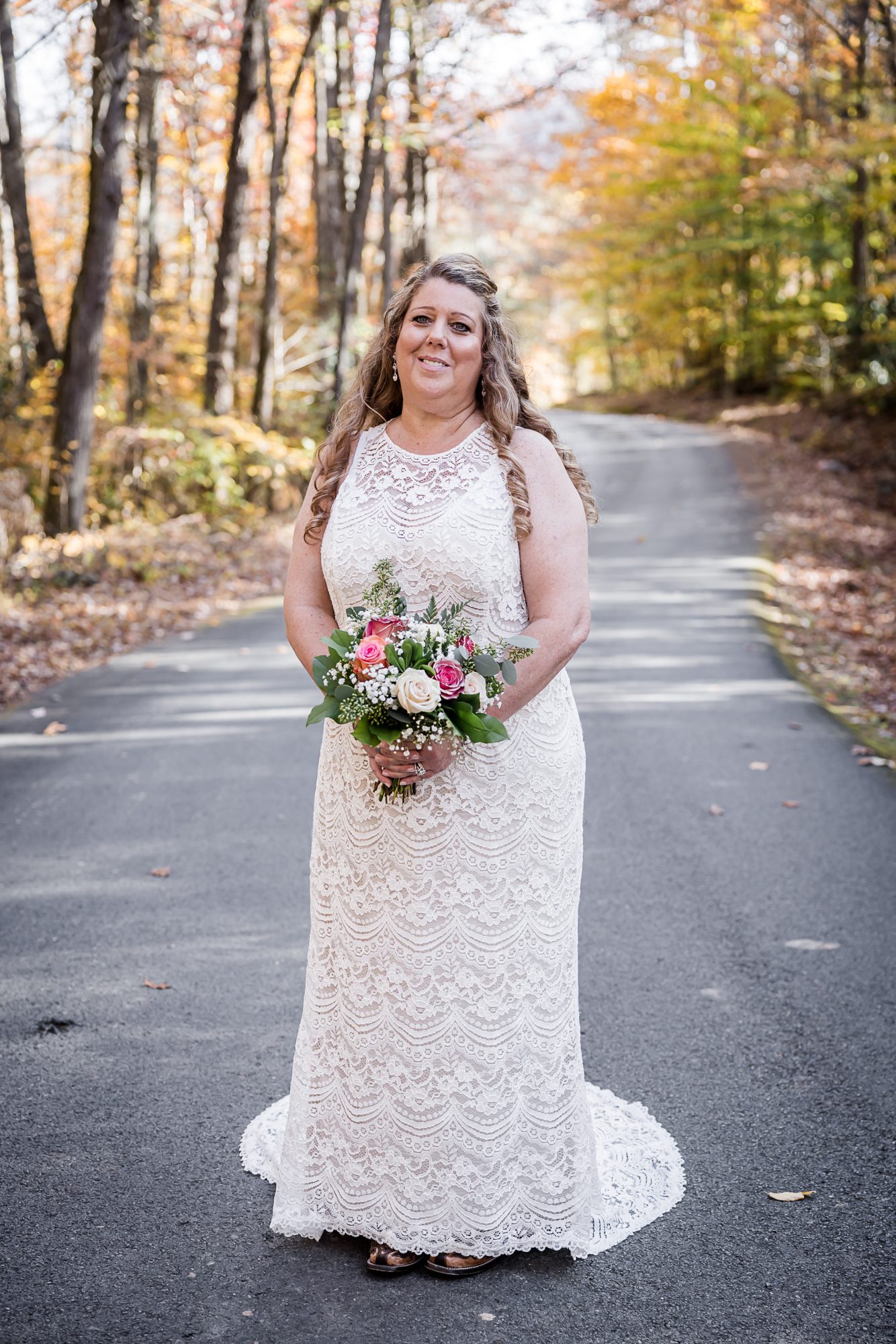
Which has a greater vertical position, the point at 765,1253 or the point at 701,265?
the point at 701,265

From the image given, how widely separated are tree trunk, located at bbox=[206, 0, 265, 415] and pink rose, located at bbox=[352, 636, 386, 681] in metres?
15.5

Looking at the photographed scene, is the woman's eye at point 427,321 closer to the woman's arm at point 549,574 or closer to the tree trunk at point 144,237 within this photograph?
the woman's arm at point 549,574

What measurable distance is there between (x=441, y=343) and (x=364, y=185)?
1533cm

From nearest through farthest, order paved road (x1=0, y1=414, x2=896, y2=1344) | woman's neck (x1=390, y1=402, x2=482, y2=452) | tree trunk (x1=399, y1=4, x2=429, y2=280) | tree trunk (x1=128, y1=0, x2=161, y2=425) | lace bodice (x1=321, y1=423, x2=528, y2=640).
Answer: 1. paved road (x1=0, y1=414, x2=896, y2=1344)
2. lace bodice (x1=321, y1=423, x2=528, y2=640)
3. woman's neck (x1=390, y1=402, x2=482, y2=452)
4. tree trunk (x1=128, y1=0, x2=161, y2=425)
5. tree trunk (x1=399, y1=4, x2=429, y2=280)

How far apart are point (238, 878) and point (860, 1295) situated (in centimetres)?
342

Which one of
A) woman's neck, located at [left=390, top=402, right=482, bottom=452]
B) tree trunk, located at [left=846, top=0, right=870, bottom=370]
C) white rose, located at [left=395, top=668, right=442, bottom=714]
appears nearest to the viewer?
white rose, located at [left=395, top=668, right=442, bottom=714]

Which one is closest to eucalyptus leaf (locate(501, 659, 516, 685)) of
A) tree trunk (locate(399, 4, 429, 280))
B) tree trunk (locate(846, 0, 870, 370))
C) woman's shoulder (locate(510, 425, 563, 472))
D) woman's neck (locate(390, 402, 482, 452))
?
woman's shoulder (locate(510, 425, 563, 472))

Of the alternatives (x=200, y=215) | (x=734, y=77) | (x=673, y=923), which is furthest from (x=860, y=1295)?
(x=734, y=77)

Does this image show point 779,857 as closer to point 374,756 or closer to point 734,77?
point 374,756

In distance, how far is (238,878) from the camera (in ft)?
18.2

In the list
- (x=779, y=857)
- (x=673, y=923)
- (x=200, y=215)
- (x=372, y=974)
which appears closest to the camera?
(x=372, y=974)

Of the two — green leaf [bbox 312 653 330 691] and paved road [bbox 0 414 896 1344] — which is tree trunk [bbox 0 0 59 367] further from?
green leaf [bbox 312 653 330 691]

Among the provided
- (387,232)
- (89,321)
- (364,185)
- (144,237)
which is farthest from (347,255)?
(89,321)

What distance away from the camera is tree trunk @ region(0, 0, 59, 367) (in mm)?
16172
